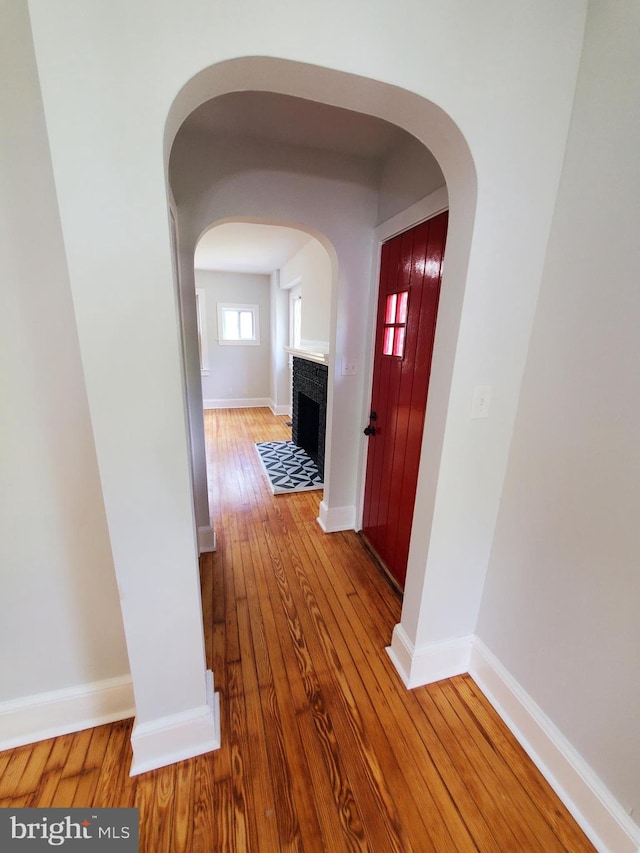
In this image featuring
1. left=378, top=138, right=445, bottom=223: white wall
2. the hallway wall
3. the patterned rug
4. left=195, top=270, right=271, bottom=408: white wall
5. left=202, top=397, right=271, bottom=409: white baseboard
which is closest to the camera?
the hallway wall

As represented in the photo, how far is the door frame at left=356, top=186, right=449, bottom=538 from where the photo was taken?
153 cm

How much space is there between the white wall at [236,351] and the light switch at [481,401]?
5.37 m

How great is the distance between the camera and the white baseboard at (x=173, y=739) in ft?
3.67

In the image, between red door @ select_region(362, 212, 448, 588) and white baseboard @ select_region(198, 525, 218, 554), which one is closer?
red door @ select_region(362, 212, 448, 588)

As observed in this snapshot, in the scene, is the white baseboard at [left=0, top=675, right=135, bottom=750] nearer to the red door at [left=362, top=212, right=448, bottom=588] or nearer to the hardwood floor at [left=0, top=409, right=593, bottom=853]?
the hardwood floor at [left=0, top=409, right=593, bottom=853]

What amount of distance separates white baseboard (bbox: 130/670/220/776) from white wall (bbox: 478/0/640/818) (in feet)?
3.93

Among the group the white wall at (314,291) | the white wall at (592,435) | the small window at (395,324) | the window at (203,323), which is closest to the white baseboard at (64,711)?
the white wall at (592,435)

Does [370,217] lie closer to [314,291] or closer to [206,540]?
[314,291]

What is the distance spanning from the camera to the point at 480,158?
1.02m

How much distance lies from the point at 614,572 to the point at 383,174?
2258 millimetres

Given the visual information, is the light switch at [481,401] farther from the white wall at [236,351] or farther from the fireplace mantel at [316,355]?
the white wall at [236,351]

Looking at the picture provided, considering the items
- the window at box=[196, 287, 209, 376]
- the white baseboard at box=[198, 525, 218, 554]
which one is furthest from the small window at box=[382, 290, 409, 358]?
the window at box=[196, 287, 209, 376]

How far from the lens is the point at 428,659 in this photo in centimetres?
146

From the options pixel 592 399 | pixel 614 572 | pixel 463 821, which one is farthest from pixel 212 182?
pixel 463 821
